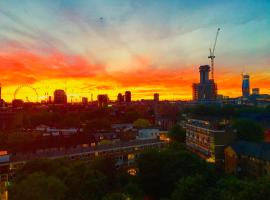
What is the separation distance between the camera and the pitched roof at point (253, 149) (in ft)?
114

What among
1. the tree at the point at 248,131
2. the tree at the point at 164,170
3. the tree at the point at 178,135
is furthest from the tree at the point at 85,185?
the tree at the point at 178,135

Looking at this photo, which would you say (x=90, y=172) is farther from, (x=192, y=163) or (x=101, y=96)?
(x=101, y=96)

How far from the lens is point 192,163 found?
30547mm

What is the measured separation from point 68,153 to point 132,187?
→ 1292 centimetres

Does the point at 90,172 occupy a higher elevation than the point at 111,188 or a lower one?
higher

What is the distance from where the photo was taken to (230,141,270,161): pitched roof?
114 feet

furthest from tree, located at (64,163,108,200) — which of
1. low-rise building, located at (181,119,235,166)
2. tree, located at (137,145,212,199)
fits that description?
low-rise building, located at (181,119,235,166)

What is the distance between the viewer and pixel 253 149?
3691 centimetres

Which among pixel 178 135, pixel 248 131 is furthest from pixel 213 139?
pixel 178 135

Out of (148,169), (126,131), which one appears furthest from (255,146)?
(126,131)

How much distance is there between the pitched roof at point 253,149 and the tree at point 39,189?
66.9 feet

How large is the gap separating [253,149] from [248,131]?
1529 cm

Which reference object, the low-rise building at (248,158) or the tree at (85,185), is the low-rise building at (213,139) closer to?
the low-rise building at (248,158)

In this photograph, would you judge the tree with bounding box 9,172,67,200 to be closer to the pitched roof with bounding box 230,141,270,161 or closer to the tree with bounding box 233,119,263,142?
the pitched roof with bounding box 230,141,270,161
